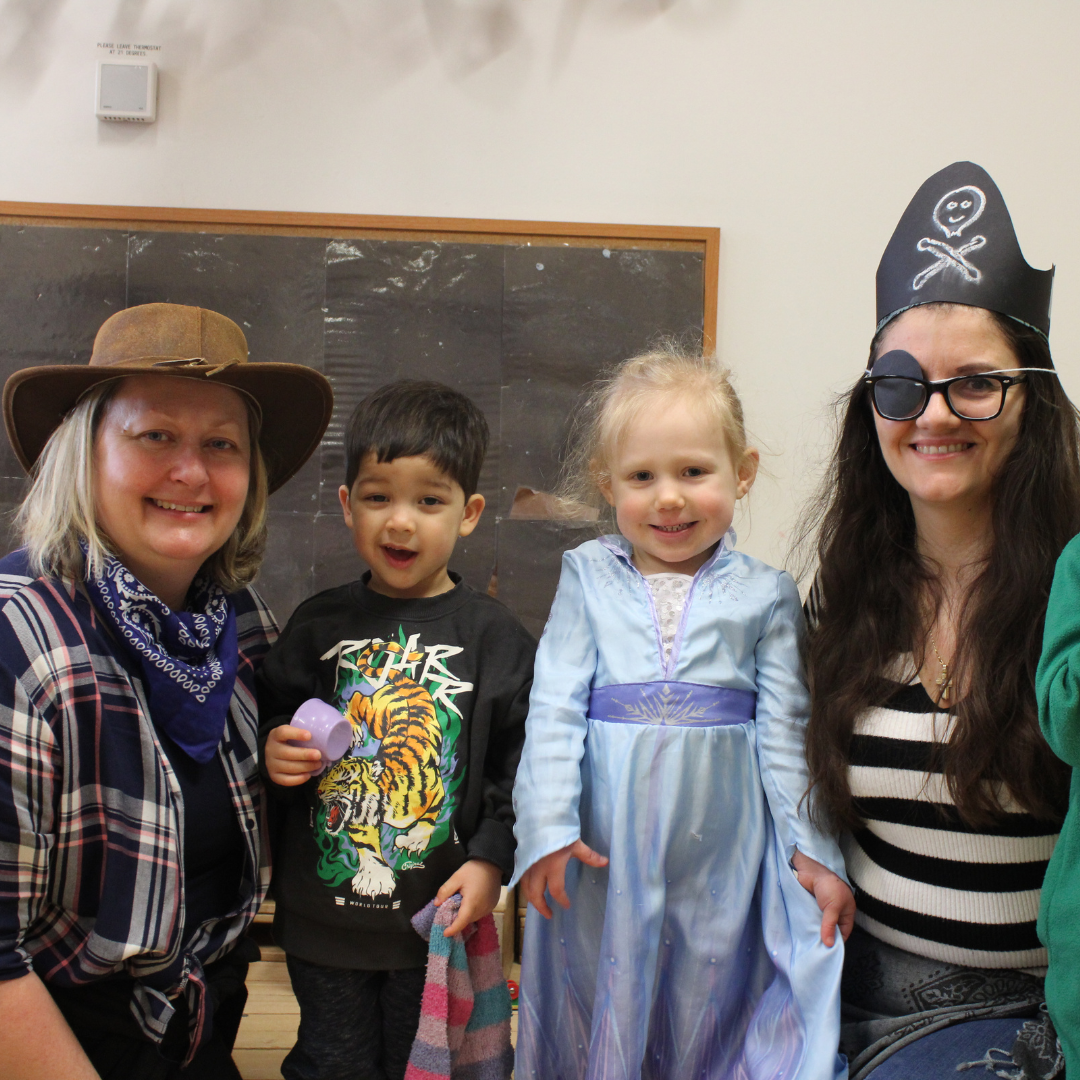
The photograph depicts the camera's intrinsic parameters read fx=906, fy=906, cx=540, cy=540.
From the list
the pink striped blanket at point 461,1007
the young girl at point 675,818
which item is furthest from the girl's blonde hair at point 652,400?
the pink striped blanket at point 461,1007

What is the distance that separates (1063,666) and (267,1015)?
2.01 m

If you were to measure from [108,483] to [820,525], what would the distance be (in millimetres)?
1164

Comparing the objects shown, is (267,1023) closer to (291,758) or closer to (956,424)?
(291,758)

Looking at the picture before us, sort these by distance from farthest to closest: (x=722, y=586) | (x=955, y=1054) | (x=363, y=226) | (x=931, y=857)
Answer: (x=363, y=226) < (x=722, y=586) < (x=931, y=857) < (x=955, y=1054)

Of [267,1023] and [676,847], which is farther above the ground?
[676,847]

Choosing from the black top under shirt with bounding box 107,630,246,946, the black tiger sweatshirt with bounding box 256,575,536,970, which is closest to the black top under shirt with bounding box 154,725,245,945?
the black top under shirt with bounding box 107,630,246,946

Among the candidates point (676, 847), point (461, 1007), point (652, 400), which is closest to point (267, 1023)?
point (461, 1007)

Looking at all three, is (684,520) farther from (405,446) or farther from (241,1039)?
(241,1039)

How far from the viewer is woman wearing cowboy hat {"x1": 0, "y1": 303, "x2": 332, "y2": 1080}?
1250mm

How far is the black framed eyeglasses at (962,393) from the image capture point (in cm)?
127

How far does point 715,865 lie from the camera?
55.3 inches

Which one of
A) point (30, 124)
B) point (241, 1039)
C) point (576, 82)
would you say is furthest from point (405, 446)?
point (30, 124)

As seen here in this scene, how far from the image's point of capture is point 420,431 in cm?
163

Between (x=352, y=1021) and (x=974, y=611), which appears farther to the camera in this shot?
(x=352, y=1021)
